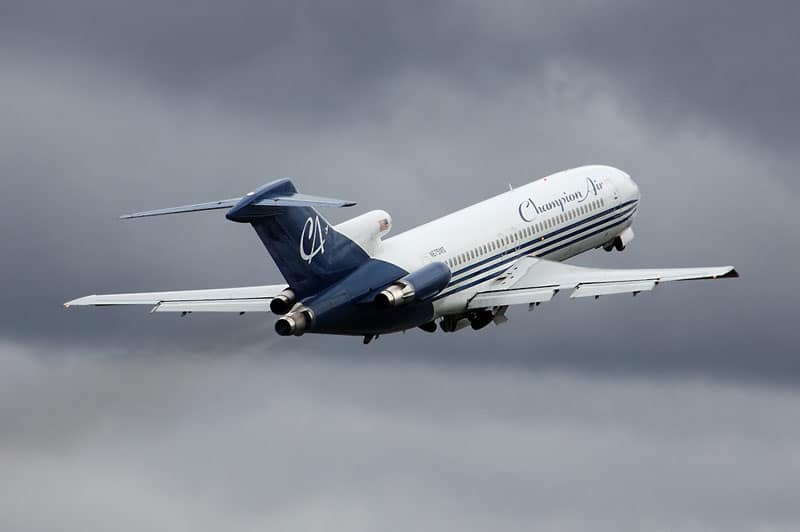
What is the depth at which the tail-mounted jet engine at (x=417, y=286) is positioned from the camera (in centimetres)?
7706

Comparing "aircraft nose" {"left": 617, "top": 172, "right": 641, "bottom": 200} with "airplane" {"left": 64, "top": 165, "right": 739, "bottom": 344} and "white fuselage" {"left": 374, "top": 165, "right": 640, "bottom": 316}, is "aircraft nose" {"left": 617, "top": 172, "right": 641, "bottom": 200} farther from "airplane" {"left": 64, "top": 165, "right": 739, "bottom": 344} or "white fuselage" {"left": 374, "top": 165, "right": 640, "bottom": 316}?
"airplane" {"left": 64, "top": 165, "right": 739, "bottom": 344}

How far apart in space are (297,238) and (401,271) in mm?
5120

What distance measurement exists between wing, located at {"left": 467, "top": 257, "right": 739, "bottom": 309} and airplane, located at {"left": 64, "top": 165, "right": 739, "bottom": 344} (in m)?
0.04

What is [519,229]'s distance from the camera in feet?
284

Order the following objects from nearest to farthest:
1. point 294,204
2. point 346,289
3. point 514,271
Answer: point 294,204 → point 346,289 → point 514,271

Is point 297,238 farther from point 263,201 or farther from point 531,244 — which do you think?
point 531,244

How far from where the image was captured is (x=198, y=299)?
80.0m

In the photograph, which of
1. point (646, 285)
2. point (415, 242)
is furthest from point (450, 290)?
point (646, 285)

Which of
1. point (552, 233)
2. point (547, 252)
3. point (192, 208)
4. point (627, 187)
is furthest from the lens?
point (627, 187)

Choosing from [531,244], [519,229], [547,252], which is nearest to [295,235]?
[519,229]

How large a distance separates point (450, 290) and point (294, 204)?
11.5 metres

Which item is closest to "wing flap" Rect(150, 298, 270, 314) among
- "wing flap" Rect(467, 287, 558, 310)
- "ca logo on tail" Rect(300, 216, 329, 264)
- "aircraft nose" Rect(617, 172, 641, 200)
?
"ca logo on tail" Rect(300, 216, 329, 264)

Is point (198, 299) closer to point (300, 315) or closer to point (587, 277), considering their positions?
point (300, 315)

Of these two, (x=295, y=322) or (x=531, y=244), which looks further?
(x=531, y=244)
